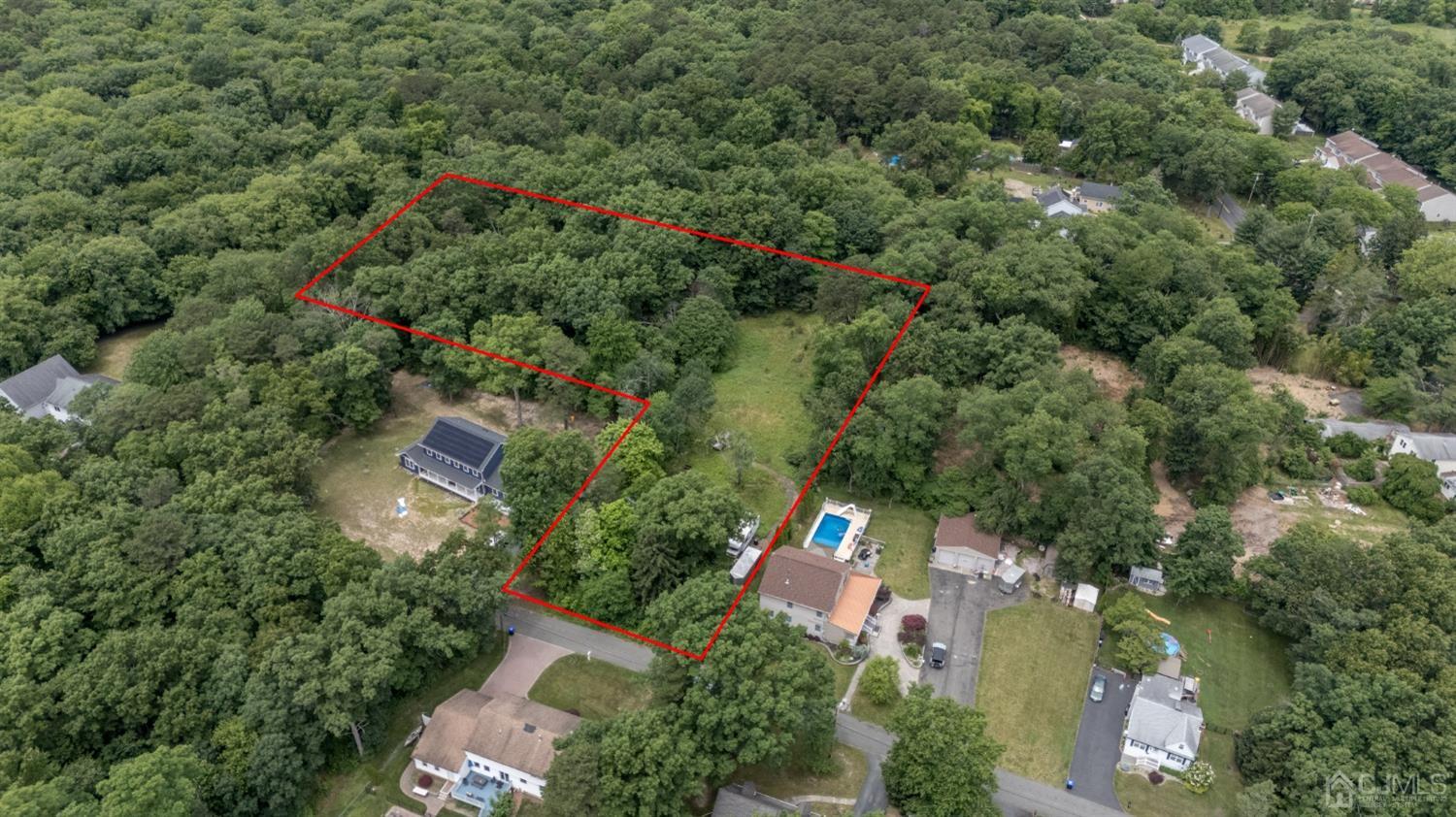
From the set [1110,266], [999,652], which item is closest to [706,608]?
[999,652]

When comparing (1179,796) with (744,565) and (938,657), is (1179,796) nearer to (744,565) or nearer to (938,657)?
(938,657)

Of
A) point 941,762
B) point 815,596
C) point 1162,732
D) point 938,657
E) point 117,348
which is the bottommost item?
point 938,657

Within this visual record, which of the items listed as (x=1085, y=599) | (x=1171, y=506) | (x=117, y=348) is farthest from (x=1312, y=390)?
(x=117, y=348)

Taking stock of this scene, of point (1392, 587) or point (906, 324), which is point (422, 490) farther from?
point (1392, 587)

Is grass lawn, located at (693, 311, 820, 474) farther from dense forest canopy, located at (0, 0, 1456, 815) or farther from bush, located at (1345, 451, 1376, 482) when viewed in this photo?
bush, located at (1345, 451, 1376, 482)

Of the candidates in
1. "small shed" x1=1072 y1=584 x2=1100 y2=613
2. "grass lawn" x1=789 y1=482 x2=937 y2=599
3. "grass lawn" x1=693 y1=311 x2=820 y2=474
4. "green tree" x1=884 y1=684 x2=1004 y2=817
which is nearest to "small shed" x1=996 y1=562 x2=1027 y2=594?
"small shed" x1=1072 y1=584 x2=1100 y2=613

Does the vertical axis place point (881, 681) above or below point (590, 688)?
above

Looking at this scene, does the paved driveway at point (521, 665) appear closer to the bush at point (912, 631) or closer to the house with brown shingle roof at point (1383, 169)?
the bush at point (912, 631)
